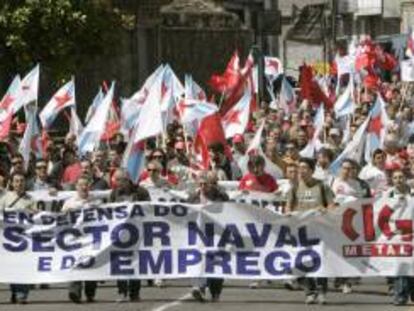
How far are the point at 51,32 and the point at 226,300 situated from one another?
2426 cm

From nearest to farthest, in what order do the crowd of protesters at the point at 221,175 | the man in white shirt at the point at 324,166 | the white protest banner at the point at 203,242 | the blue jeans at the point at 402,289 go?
the blue jeans at the point at 402,289
the white protest banner at the point at 203,242
the crowd of protesters at the point at 221,175
the man in white shirt at the point at 324,166

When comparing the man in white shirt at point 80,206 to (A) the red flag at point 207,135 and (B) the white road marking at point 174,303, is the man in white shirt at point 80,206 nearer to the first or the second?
(B) the white road marking at point 174,303

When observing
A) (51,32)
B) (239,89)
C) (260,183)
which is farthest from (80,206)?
(51,32)

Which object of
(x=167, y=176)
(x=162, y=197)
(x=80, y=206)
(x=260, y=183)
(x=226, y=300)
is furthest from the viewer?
(x=167, y=176)

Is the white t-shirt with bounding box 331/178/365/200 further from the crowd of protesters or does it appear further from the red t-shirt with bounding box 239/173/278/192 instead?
the red t-shirt with bounding box 239/173/278/192

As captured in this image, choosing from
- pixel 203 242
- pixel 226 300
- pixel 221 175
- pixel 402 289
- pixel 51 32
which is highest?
pixel 51 32

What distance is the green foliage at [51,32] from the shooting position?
1582 inches

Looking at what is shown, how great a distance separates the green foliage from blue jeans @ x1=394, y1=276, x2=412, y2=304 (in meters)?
24.4

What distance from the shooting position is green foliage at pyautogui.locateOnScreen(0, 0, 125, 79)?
40188 mm

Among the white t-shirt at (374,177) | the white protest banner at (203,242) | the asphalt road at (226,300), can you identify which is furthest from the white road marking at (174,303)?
the white t-shirt at (374,177)

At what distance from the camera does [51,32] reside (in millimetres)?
40406

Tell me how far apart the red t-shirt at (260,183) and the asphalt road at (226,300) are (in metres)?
1.17

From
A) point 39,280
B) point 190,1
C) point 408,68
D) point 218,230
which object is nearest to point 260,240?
point 218,230

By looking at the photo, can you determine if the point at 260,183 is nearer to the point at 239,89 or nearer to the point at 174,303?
the point at 174,303
